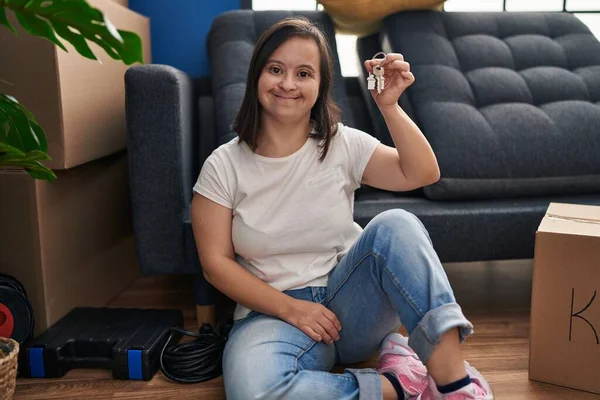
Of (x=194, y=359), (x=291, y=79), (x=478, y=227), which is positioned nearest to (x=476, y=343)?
(x=478, y=227)

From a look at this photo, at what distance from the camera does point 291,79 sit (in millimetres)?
1126

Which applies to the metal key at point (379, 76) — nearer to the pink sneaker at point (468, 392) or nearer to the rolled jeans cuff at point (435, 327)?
the rolled jeans cuff at point (435, 327)

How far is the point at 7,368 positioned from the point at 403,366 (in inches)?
28.1

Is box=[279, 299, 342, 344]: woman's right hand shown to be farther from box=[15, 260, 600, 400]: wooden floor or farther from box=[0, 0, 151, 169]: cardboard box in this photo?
box=[0, 0, 151, 169]: cardboard box

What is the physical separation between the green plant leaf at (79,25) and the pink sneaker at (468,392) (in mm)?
718

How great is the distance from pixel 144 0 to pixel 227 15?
0.47 metres

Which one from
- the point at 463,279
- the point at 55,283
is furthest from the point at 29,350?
the point at 463,279

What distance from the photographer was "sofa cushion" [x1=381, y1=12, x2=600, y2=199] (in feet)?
5.32

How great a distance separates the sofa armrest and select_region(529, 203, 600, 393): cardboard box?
817mm

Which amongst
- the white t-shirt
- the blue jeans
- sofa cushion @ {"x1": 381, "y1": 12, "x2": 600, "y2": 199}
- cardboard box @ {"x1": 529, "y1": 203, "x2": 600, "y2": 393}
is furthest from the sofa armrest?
cardboard box @ {"x1": 529, "y1": 203, "x2": 600, "y2": 393}

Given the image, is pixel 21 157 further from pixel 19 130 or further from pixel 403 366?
pixel 403 366

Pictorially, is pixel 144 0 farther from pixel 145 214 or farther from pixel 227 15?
pixel 145 214

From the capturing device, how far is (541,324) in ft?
4.06

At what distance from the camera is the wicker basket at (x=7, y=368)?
104cm
